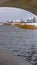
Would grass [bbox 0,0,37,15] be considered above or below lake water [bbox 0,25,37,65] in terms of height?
above

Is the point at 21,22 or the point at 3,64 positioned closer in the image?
the point at 3,64

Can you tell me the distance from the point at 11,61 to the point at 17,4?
15.6ft

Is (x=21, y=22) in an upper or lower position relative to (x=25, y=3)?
lower

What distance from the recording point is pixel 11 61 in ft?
8.00

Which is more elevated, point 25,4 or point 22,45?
point 25,4

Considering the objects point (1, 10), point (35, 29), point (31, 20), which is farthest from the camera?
point (35, 29)

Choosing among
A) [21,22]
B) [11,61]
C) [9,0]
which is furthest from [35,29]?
[11,61]

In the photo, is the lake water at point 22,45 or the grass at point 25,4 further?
the grass at point 25,4

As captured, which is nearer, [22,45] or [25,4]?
[22,45]

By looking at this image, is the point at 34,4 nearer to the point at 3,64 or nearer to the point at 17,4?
the point at 17,4

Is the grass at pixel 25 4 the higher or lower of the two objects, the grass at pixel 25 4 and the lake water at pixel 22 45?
the higher

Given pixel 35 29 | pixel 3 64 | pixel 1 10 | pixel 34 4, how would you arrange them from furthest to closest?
pixel 35 29 < pixel 34 4 < pixel 1 10 < pixel 3 64

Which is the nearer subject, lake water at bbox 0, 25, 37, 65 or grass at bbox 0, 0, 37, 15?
lake water at bbox 0, 25, 37, 65

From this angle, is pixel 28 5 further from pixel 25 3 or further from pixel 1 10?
pixel 1 10
